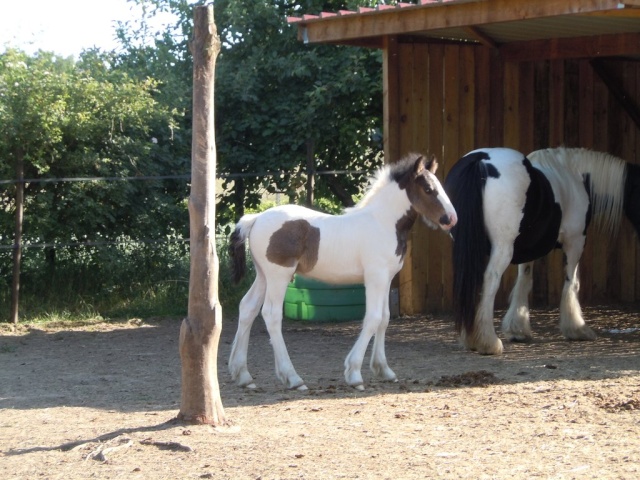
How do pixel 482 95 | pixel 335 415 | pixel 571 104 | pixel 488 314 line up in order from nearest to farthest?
pixel 335 415 → pixel 488 314 → pixel 482 95 → pixel 571 104

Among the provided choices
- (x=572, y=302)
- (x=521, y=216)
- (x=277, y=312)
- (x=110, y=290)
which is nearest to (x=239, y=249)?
(x=277, y=312)

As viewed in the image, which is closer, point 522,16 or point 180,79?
point 522,16

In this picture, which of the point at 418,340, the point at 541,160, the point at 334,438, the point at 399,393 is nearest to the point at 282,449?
the point at 334,438

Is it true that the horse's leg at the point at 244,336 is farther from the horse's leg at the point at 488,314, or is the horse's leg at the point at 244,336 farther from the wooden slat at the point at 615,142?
the wooden slat at the point at 615,142

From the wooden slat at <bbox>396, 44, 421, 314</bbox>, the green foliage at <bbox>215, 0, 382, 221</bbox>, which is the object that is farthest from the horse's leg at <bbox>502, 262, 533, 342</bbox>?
the green foliage at <bbox>215, 0, 382, 221</bbox>

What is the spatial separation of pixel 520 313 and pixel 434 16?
297 cm

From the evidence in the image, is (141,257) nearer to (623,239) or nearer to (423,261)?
(423,261)

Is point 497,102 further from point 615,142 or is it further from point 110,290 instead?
point 110,290

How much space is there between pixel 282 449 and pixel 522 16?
4.76 metres

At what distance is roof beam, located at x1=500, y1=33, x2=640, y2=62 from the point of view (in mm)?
9914

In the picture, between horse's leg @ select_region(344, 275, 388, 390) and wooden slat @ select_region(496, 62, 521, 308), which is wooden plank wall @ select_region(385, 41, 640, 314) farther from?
horse's leg @ select_region(344, 275, 388, 390)

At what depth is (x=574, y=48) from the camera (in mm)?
10352

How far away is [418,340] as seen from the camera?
945 cm

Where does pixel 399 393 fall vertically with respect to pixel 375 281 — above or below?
below
